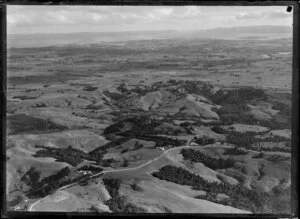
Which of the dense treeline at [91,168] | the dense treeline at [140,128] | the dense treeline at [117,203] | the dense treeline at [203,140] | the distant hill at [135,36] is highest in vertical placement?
the distant hill at [135,36]

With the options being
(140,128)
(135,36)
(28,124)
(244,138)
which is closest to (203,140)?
(244,138)

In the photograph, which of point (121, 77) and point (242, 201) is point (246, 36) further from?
point (242, 201)

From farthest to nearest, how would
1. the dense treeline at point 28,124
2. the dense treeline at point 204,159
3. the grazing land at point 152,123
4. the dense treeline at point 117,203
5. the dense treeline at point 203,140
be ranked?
1. the dense treeline at point 203,140
2. the dense treeline at point 204,159
3. the dense treeline at point 28,124
4. the grazing land at point 152,123
5. the dense treeline at point 117,203

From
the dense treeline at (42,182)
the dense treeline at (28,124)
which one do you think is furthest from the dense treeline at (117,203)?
the dense treeline at (28,124)

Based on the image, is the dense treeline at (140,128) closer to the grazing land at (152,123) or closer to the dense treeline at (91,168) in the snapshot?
the grazing land at (152,123)

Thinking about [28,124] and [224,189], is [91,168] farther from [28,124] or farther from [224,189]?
[224,189]

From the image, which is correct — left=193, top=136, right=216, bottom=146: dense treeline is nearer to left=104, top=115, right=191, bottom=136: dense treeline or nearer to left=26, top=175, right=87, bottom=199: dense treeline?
left=104, top=115, right=191, bottom=136: dense treeline

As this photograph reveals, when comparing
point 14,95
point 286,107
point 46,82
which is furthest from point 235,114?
point 14,95
